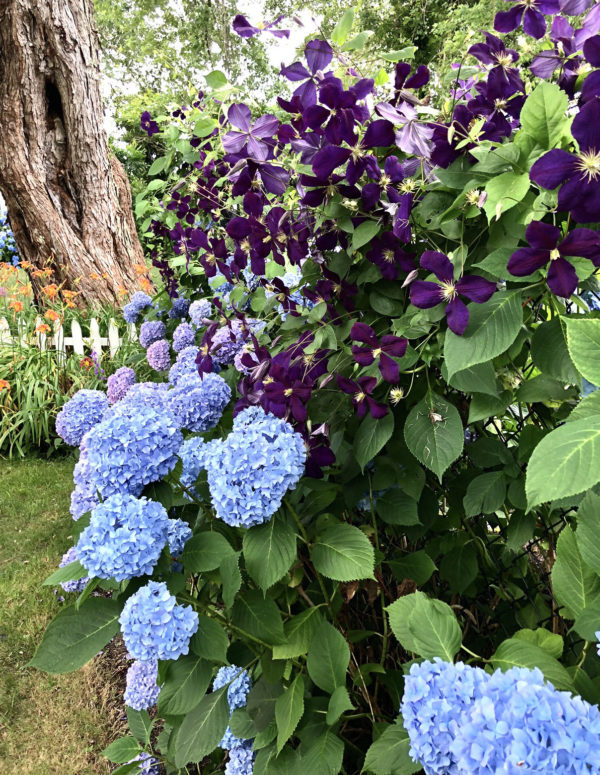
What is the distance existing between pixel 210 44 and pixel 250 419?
22.1m

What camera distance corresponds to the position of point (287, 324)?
4.50 ft

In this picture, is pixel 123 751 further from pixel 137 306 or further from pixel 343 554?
pixel 137 306

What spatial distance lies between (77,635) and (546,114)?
47.6 inches

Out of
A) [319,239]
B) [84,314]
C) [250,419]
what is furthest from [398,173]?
[84,314]

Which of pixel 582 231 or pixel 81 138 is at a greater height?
pixel 81 138

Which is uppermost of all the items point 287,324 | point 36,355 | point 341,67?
point 341,67

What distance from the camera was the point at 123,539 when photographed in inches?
39.2

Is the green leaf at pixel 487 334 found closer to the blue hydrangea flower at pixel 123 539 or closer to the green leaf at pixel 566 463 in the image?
the green leaf at pixel 566 463

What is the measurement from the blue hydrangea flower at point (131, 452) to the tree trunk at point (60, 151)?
179 inches

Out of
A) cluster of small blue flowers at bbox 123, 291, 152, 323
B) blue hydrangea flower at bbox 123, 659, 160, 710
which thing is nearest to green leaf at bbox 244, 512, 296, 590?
blue hydrangea flower at bbox 123, 659, 160, 710

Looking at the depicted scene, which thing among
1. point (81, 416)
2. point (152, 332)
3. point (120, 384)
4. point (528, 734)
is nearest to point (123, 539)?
point (528, 734)

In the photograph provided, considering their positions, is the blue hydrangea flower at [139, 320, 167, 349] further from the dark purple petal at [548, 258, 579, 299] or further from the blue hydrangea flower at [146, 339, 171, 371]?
the dark purple petal at [548, 258, 579, 299]

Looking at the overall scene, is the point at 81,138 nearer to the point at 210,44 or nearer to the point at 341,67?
the point at 341,67

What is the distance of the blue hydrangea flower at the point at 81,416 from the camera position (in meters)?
1.93
